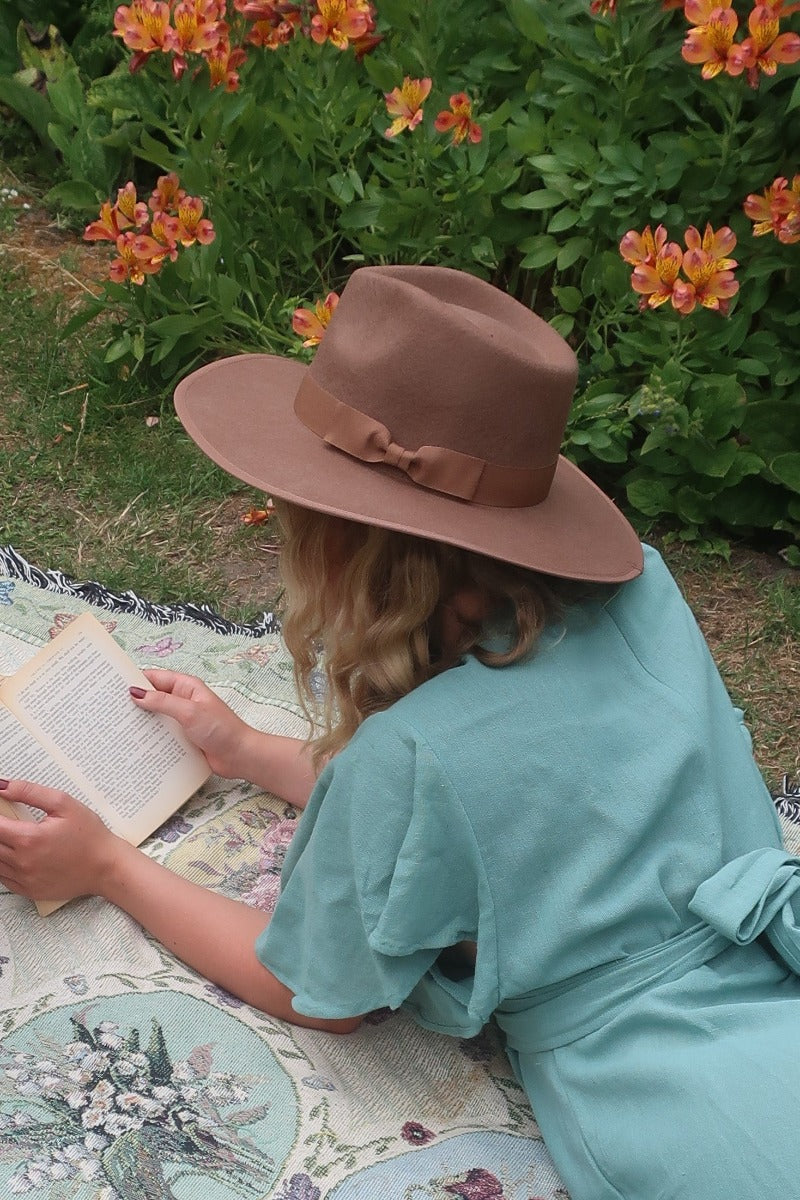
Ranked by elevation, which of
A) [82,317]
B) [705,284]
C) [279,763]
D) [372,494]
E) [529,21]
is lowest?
[279,763]

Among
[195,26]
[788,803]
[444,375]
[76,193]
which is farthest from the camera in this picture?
[76,193]

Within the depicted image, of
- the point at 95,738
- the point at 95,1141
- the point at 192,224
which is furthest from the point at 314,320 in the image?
the point at 95,1141

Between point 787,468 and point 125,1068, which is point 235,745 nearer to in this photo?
point 125,1068

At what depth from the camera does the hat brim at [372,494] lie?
1.18 m

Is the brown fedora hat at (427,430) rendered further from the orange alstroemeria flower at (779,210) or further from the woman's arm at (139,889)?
the orange alstroemeria flower at (779,210)

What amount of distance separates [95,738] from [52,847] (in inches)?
8.4

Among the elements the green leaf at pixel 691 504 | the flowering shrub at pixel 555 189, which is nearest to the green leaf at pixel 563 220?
the flowering shrub at pixel 555 189

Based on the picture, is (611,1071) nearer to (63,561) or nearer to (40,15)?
(63,561)

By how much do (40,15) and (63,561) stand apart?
6.88 ft

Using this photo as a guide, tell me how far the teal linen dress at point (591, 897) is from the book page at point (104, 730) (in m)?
0.50

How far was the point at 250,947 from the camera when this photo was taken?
4.97ft

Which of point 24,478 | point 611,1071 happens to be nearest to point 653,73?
point 24,478

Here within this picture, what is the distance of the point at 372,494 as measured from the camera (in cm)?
119

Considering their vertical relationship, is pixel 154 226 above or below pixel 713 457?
above
